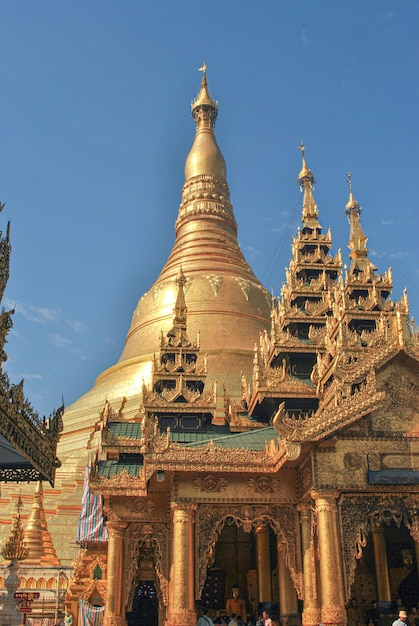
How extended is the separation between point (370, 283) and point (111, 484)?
1295 cm

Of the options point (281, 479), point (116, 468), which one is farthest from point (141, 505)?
point (281, 479)

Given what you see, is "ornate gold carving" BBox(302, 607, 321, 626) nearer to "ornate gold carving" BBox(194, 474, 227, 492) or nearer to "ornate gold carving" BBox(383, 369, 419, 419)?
"ornate gold carving" BBox(194, 474, 227, 492)

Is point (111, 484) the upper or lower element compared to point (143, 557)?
upper

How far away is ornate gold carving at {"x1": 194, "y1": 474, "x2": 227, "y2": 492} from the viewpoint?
17.3 m

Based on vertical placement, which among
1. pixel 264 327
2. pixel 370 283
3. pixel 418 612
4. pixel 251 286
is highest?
pixel 251 286

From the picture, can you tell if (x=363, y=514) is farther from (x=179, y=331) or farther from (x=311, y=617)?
(x=179, y=331)

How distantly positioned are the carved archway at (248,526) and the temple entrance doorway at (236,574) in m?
3.18

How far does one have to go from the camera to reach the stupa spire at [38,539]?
25.7 metres

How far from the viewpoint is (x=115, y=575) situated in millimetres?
17984

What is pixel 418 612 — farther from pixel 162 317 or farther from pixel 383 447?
pixel 162 317

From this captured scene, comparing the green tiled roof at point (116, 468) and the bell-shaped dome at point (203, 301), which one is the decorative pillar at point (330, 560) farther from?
the bell-shaped dome at point (203, 301)

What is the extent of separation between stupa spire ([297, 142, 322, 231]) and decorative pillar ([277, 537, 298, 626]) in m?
15.8

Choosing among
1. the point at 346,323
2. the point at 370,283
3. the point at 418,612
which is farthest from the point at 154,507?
the point at 370,283

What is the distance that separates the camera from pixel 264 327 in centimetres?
4062
